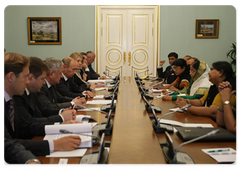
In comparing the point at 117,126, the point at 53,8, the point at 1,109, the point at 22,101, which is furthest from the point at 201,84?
the point at 53,8

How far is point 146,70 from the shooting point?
8391 millimetres

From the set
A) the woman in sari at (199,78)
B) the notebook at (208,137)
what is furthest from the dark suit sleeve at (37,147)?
the woman in sari at (199,78)

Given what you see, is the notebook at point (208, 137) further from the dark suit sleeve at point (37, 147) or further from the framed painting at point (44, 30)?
the framed painting at point (44, 30)

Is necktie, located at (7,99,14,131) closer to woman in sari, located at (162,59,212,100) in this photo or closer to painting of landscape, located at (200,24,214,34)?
woman in sari, located at (162,59,212,100)

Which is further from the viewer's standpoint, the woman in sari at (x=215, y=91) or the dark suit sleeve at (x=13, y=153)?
the woman in sari at (x=215, y=91)

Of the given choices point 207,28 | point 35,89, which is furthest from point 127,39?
point 35,89

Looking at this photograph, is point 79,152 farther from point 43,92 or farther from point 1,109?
point 43,92

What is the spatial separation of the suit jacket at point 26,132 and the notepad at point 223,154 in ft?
3.10

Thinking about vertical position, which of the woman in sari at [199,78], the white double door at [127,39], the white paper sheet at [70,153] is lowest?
the white paper sheet at [70,153]

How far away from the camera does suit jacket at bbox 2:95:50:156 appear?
5.32 feet

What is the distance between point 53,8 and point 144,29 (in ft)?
8.94

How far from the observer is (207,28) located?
26.2 ft

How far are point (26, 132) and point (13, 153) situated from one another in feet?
1.64

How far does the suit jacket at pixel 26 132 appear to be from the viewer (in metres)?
1.62
